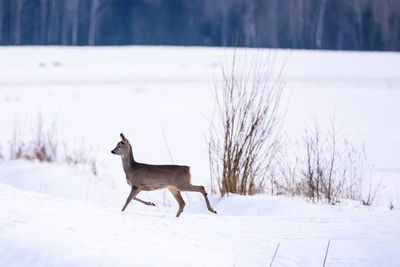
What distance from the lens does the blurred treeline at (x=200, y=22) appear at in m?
38.9

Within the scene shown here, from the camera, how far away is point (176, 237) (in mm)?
4496

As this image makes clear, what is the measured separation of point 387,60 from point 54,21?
20600mm

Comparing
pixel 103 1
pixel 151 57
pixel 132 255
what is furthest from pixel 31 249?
pixel 103 1

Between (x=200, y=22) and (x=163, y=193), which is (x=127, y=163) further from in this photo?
(x=200, y=22)

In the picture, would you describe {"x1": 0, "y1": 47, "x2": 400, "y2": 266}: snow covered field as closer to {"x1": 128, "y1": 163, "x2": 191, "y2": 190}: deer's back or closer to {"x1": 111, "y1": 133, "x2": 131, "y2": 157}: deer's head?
→ {"x1": 128, "y1": 163, "x2": 191, "y2": 190}: deer's back

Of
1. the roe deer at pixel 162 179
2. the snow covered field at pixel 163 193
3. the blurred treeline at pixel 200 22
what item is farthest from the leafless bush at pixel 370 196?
the blurred treeline at pixel 200 22

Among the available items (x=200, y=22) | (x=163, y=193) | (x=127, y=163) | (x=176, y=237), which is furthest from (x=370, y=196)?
(x=200, y=22)

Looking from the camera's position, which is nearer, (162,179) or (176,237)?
(176,237)

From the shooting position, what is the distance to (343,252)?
4.44 m

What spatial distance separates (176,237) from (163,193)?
4.07 metres

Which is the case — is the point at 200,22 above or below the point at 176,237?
above

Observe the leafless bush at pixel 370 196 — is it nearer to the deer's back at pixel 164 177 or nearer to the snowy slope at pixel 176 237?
the snowy slope at pixel 176 237

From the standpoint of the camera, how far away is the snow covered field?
4105 mm

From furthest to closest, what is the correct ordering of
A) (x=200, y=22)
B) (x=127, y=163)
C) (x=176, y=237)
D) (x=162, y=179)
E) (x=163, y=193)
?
1. (x=200, y=22)
2. (x=163, y=193)
3. (x=127, y=163)
4. (x=162, y=179)
5. (x=176, y=237)
